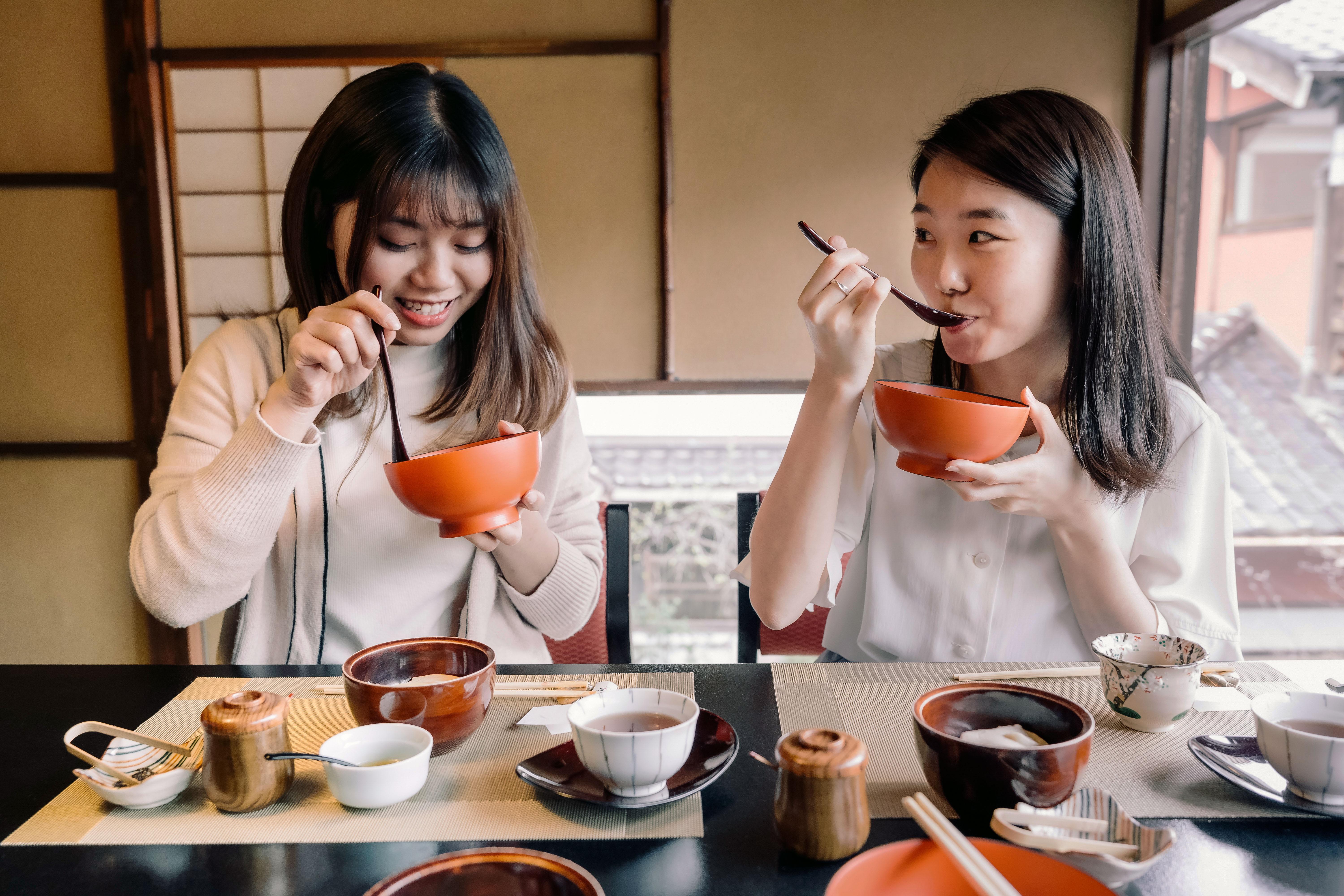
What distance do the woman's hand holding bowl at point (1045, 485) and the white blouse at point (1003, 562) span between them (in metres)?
0.11

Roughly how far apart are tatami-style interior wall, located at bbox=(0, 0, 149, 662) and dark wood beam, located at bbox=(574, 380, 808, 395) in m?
1.60

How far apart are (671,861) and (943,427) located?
56 cm

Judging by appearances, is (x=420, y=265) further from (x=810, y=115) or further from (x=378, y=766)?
(x=810, y=115)

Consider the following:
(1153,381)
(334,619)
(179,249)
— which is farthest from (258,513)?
(179,249)

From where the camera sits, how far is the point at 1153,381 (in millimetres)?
1306

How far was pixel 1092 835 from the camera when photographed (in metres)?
0.71

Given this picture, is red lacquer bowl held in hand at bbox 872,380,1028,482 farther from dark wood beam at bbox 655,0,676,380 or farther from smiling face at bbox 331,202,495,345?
dark wood beam at bbox 655,0,676,380

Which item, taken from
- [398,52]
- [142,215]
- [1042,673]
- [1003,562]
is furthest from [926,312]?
[142,215]

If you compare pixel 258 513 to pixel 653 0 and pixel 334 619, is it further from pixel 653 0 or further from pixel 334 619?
pixel 653 0

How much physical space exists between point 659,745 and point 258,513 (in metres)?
0.76

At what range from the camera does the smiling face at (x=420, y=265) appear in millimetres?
1322

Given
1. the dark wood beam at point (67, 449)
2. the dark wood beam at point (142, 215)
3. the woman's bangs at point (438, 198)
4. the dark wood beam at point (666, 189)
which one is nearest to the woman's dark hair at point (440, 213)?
the woman's bangs at point (438, 198)

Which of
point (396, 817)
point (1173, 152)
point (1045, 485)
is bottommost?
point (396, 817)

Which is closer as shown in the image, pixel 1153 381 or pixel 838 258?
pixel 838 258
